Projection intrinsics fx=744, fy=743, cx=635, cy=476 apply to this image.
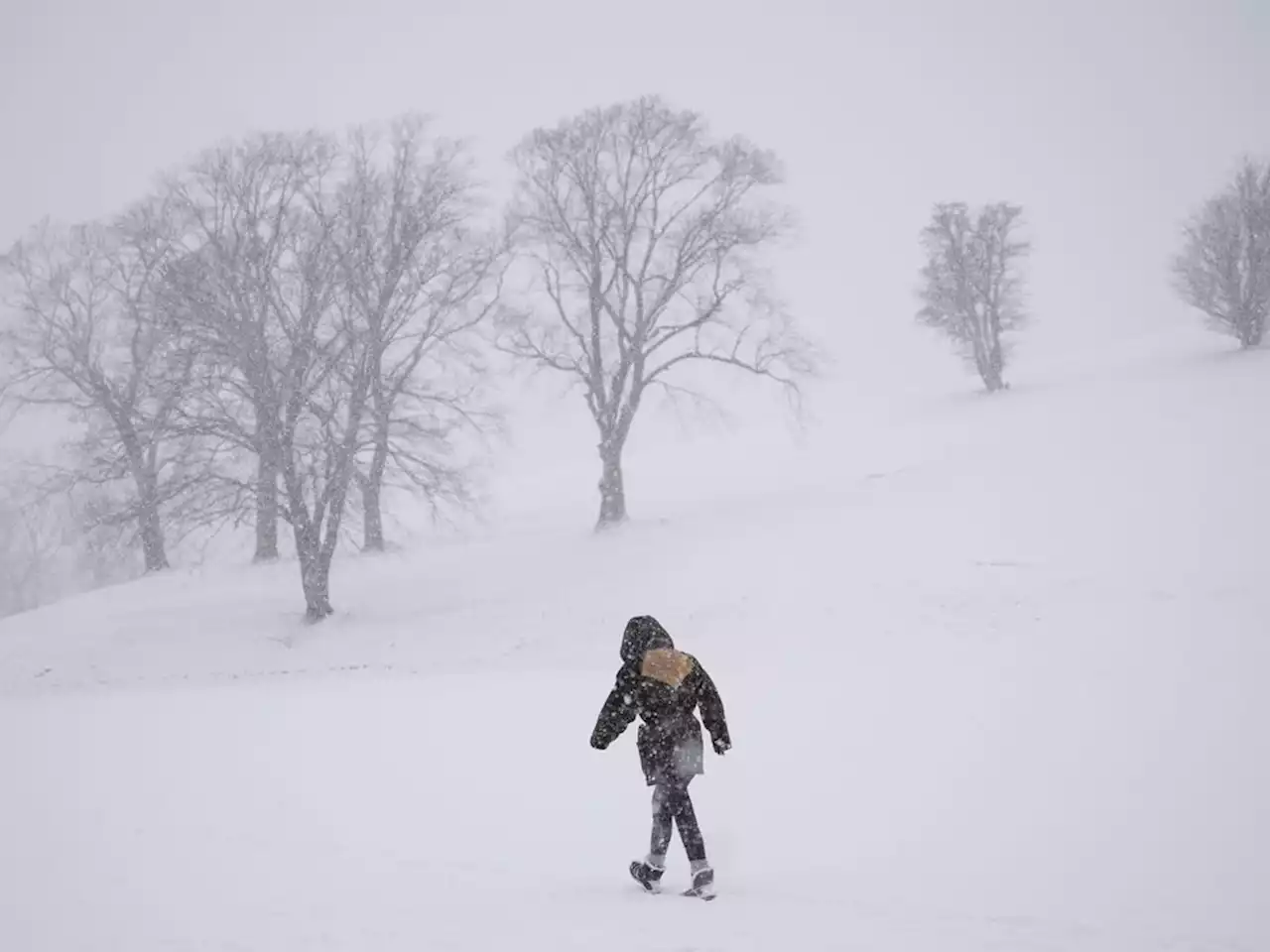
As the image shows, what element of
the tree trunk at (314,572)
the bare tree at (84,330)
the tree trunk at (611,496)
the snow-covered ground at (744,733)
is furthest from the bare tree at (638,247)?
the bare tree at (84,330)

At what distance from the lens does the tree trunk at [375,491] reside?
62.2 ft

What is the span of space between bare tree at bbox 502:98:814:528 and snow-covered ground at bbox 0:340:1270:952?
4861 millimetres

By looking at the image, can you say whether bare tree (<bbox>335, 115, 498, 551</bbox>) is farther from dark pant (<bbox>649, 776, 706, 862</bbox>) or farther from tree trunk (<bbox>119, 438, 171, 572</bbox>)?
dark pant (<bbox>649, 776, 706, 862</bbox>)

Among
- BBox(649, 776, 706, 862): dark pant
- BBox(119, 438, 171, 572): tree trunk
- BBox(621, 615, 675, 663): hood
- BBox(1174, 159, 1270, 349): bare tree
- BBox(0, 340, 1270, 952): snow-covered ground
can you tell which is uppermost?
BBox(1174, 159, 1270, 349): bare tree

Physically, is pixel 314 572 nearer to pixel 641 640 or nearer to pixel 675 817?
pixel 641 640

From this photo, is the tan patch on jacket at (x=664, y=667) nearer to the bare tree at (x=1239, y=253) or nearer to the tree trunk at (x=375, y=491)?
the tree trunk at (x=375, y=491)

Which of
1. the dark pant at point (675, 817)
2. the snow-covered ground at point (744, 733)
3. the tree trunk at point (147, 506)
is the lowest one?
the snow-covered ground at point (744, 733)

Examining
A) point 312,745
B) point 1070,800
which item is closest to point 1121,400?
point 1070,800

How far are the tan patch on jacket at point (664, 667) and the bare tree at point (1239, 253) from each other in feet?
109

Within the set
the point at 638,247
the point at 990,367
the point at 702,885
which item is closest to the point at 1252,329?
the point at 990,367

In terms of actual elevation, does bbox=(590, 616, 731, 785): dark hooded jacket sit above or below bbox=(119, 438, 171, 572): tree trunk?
below

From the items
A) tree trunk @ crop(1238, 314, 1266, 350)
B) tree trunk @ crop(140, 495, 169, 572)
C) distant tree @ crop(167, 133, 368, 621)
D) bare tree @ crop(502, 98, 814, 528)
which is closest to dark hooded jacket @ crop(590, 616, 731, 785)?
distant tree @ crop(167, 133, 368, 621)

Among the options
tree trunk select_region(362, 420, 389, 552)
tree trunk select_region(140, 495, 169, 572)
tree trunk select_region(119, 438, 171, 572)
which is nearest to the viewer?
tree trunk select_region(140, 495, 169, 572)

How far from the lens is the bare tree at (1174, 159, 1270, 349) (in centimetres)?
2831
